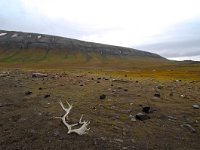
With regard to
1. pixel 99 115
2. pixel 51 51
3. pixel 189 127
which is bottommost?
pixel 189 127

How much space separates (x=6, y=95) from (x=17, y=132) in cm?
705

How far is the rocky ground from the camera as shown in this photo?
45.5 feet

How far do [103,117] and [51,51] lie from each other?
157 metres

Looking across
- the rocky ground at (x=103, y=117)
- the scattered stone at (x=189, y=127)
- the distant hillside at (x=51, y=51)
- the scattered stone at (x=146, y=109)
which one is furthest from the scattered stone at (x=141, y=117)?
the distant hillside at (x=51, y=51)

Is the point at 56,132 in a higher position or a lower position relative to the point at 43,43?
lower

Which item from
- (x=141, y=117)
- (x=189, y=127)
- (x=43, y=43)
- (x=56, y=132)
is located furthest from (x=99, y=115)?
(x=43, y=43)

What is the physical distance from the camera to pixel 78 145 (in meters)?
13.4

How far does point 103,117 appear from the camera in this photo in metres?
16.7

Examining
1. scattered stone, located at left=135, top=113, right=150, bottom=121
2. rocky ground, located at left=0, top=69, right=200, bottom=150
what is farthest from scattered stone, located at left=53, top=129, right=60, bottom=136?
scattered stone, located at left=135, top=113, right=150, bottom=121

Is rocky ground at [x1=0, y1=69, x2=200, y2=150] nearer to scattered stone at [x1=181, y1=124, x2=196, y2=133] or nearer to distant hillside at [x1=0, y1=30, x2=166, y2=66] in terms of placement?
scattered stone at [x1=181, y1=124, x2=196, y2=133]

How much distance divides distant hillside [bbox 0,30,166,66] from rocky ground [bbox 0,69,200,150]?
120 m

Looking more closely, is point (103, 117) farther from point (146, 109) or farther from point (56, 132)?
point (56, 132)

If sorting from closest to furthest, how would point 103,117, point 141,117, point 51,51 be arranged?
point 141,117 < point 103,117 < point 51,51

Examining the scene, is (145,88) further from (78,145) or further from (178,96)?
(78,145)
